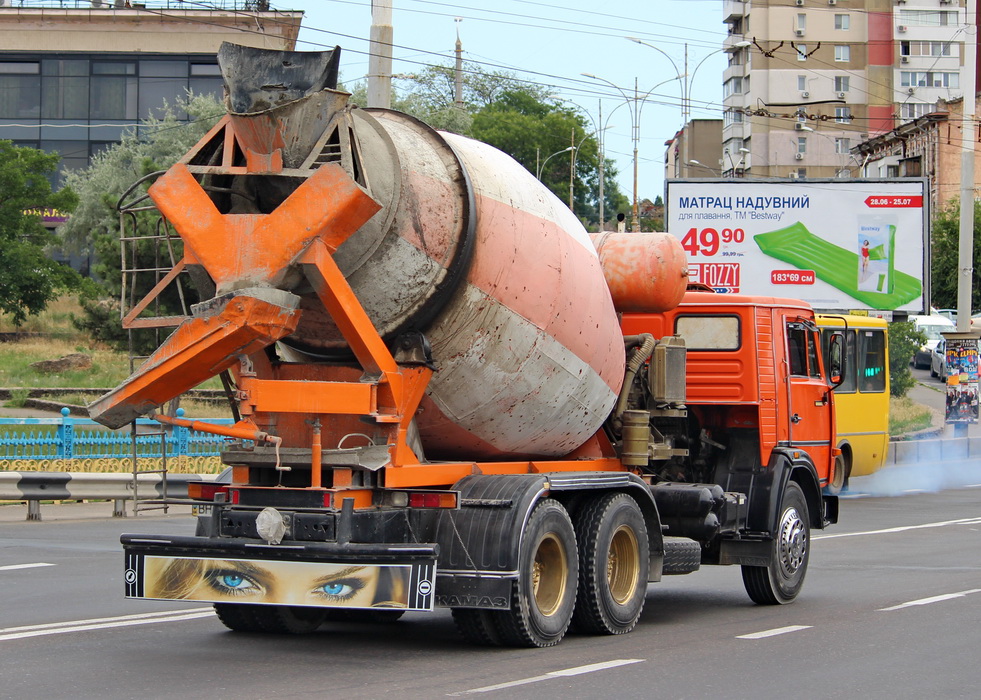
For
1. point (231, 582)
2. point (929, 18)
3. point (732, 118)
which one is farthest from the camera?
point (732, 118)

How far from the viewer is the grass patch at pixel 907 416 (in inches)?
1438

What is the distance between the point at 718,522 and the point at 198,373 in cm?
472

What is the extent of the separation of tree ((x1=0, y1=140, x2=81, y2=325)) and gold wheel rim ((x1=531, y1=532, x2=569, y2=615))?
29885 millimetres

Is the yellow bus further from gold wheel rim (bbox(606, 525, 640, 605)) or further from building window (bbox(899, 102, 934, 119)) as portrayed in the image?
building window (bbox(899, 102, 934, 119))

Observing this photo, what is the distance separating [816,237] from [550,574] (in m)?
28.7

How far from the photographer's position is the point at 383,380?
824cm

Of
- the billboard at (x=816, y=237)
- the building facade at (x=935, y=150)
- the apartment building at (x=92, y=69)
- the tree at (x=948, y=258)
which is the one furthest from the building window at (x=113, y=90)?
the building facade at (x=935, y=150)

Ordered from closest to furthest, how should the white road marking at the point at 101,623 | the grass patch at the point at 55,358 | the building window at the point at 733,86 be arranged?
the white road marking at the point at 101,623, the grass patch at the point at 55,358, the building window at the point at 733,86

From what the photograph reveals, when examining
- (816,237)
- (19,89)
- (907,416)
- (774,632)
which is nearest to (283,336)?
(774,632)

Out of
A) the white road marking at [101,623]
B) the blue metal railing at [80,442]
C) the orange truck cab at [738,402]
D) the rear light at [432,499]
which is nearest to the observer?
the rear light at [432,499]

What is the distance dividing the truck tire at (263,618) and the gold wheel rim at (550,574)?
5.24 feet

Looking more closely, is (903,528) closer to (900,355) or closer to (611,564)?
(611,564)

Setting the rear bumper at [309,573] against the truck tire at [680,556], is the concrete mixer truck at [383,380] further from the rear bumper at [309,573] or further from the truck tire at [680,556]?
the truck tire at [680,556]

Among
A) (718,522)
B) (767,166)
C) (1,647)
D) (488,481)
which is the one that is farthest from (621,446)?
(767,166)
